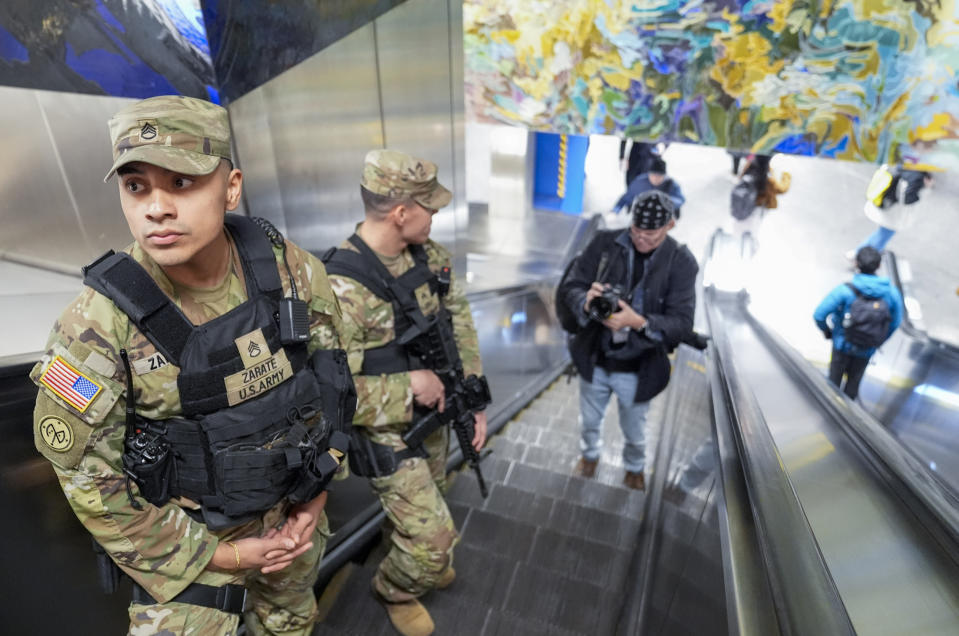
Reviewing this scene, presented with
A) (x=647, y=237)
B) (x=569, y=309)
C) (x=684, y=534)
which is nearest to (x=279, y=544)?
(x=684, y=534)

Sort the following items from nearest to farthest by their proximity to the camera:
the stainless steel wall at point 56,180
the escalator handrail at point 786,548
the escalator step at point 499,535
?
the escalator handrail at point 786,548 < the stainless steel wall at point 56,180 < the escalator step at point 499,535

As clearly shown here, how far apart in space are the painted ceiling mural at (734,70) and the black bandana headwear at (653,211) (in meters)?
3.10

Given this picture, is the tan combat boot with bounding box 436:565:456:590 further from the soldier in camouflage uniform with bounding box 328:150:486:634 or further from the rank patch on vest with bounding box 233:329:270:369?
the rank patch on vest with bounding box 233:329:270:369

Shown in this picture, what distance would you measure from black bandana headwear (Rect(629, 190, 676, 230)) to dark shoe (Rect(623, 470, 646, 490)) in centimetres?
167

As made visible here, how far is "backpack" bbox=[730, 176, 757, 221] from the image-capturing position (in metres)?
8.67

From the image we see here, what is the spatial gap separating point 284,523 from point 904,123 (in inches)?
234

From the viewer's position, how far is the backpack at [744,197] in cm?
867

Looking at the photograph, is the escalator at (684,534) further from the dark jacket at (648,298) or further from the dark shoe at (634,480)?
the dark jacket at (648,298)

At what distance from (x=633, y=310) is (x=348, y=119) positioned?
1.95 m

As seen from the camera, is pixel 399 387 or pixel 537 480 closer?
pixel 399 387

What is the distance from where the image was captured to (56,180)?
2189mm

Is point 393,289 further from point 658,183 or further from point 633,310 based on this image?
point 658,183

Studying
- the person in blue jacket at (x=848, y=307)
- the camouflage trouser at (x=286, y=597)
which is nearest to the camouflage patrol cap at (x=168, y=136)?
the camouflage trouser at (x=286, y=597)

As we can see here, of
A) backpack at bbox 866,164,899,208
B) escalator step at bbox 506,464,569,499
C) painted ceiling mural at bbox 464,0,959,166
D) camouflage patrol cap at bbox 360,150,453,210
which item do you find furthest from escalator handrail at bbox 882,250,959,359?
camouflage patrol cap at bbox 360,150,453,210
